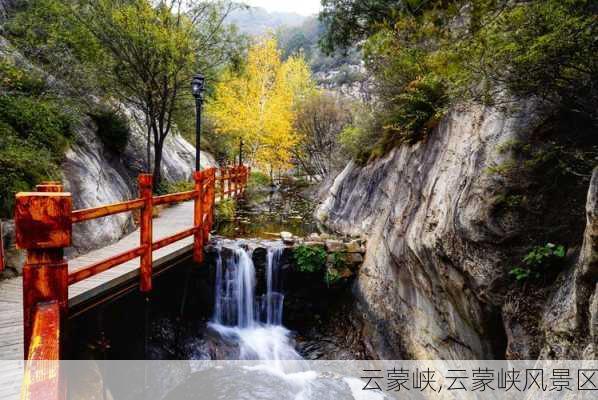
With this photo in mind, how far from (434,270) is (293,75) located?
31.1 meters

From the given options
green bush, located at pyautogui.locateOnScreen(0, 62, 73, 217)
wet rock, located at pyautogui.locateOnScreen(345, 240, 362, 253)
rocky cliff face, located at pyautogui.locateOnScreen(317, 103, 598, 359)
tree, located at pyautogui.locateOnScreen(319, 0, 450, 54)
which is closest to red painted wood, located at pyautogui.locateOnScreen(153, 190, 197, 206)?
green bush, located at pyautogui.locateOnScreen(0, 62, 73, 217)

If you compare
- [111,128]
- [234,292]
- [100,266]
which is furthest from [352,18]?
→ [100,266]

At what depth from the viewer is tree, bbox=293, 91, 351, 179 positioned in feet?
64.6

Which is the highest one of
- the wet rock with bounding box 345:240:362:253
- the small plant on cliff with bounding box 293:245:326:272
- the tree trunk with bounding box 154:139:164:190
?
the tree trunk with bounding box 154:139:164:190

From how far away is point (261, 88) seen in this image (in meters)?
20.7

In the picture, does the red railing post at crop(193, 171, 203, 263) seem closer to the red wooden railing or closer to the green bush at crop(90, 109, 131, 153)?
the red wooden railing

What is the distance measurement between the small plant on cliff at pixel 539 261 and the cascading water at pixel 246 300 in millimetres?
5219

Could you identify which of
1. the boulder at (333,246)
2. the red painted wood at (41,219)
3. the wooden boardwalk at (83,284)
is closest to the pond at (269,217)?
the boulder at (333,246)

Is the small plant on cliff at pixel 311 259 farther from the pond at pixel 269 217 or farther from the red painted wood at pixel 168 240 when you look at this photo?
the red painted wood at pixel 168 240

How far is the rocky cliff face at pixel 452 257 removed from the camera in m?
3.72

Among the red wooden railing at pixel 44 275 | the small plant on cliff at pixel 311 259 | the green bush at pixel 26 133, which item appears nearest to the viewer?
the red wooden railing at pixel 44 275

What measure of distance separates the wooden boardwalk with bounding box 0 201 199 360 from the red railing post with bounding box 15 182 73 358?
0.57 m

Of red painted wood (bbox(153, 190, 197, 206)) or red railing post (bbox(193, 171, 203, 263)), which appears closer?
red painted wood (bbox(153, 190, 197, 206))

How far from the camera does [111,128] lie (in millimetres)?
10141
